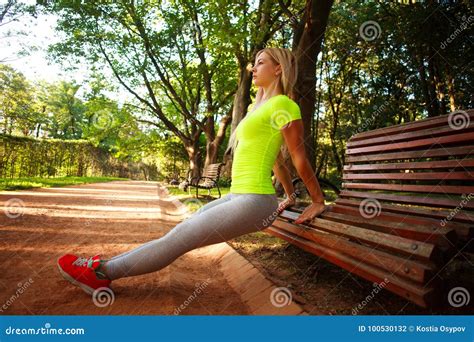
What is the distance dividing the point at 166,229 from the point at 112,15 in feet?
48.6

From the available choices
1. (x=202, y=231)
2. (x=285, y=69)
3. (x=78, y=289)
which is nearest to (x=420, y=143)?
(x=285, y=69)

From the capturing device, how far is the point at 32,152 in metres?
13.4

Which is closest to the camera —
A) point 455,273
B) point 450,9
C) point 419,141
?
point 455,273

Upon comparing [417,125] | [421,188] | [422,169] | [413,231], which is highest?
[417,125]

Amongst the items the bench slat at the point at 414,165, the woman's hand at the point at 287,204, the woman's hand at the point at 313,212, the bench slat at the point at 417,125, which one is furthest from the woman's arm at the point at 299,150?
the bench slat at the point at 417,125

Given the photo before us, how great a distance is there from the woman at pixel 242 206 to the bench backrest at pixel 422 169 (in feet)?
2.80

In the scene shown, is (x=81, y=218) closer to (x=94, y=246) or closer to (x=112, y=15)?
(x=94, y=246)

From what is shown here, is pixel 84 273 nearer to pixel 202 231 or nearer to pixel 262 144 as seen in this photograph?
pixel 202 231

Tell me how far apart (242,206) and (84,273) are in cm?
110

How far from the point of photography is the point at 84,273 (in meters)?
2.07

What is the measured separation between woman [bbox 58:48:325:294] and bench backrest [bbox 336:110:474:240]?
33.6 inches

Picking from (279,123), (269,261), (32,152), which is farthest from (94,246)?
(32,152)

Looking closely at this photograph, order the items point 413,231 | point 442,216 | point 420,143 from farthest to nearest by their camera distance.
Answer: point 420,143, point 442,216, point 413,231

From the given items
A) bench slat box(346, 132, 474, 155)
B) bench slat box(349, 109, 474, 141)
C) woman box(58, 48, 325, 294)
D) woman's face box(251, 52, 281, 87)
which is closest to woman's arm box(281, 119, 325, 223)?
woman box(58, 48, 325, 294)
